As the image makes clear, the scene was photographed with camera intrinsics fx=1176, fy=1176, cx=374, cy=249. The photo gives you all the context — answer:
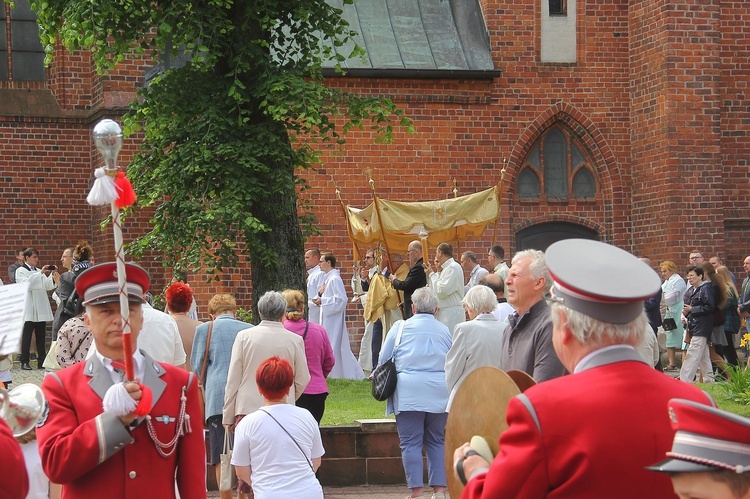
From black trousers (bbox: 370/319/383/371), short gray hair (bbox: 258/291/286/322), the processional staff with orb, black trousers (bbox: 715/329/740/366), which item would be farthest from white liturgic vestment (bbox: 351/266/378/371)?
the processional staff with orb

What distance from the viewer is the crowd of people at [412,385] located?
3146 mm

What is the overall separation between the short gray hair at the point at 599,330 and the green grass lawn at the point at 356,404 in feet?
26.2

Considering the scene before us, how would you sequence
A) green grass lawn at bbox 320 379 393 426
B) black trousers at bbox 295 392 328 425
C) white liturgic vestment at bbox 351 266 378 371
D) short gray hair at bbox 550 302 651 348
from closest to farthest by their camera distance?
short gray hair at bbox 550 302 651 348, black trousers at bbox 295 392 328 425, green grass lawn at bbox 320 379 393 426, white liturgic vestment at bbox 351 266 378 371

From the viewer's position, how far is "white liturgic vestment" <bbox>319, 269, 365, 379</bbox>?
17.3 meters

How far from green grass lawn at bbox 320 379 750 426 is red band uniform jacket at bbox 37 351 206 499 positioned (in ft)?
22.7

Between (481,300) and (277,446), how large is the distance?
2426 millimetres

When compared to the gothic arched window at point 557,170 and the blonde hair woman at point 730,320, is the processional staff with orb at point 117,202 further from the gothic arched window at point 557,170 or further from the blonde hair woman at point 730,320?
the gothic arched window at point 557,170

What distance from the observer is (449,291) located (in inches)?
585

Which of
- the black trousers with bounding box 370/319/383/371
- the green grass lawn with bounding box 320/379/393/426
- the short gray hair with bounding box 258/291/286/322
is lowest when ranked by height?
the green grass lawn with bounding box 320/379/393/426

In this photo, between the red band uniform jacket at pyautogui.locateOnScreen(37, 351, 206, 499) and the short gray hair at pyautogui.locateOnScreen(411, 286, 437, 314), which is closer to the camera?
the red band uniform jacket at pyautogui.locateOnScreen(37, 351, 206, 499)

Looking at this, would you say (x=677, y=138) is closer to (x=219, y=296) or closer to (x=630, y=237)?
(x=630, y=237)

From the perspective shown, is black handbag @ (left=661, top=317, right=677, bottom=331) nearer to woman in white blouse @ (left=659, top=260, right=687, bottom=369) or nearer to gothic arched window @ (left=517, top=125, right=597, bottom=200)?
woman in white blouse @ (left=659, top=260, right=687, bottom=369)

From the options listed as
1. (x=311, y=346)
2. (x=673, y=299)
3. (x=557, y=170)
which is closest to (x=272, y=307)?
(x=311, y=346)

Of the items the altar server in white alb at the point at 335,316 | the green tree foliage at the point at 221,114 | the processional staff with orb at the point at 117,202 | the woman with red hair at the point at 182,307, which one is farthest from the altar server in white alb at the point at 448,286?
the processional staff with orb at the point at 117,202
